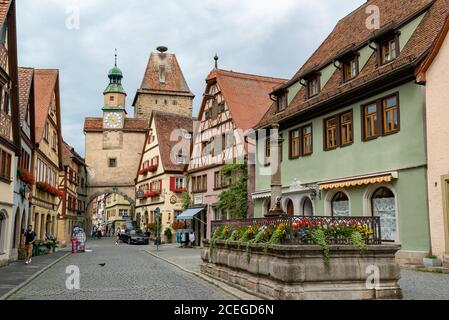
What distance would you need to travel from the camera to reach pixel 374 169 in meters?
18.9

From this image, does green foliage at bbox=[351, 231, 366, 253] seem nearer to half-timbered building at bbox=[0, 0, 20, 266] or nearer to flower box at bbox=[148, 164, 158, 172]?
half-timbered building at bbox=[0, 0, 20, 266]

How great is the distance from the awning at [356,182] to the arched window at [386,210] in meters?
0.63

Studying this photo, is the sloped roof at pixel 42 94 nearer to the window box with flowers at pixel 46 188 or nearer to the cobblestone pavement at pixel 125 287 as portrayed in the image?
the window box with flowers at pixel 46 188

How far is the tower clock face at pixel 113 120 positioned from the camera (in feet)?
217

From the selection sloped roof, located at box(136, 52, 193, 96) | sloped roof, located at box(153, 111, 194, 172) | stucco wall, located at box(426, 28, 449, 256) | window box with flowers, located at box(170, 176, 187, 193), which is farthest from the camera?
sloped roof, located at box(136, 52, 193, 96)

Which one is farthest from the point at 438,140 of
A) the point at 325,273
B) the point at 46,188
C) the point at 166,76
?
the point at 166,76

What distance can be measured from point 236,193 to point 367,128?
12868mm

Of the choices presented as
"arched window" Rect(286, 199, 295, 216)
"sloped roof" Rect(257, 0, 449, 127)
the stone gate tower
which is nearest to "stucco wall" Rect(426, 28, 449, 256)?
"sloped roof" Rect(257, 0, 449, 127)

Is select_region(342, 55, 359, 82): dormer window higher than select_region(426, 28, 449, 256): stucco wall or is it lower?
higher

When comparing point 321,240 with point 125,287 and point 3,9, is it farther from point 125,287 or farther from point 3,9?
point 3,9

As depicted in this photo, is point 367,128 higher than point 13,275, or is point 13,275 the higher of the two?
point 367,128

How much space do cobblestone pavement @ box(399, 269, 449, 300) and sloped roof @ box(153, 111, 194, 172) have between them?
33404 mm

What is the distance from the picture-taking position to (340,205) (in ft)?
69.2

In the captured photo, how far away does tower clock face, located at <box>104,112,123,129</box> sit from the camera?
2598 inches
